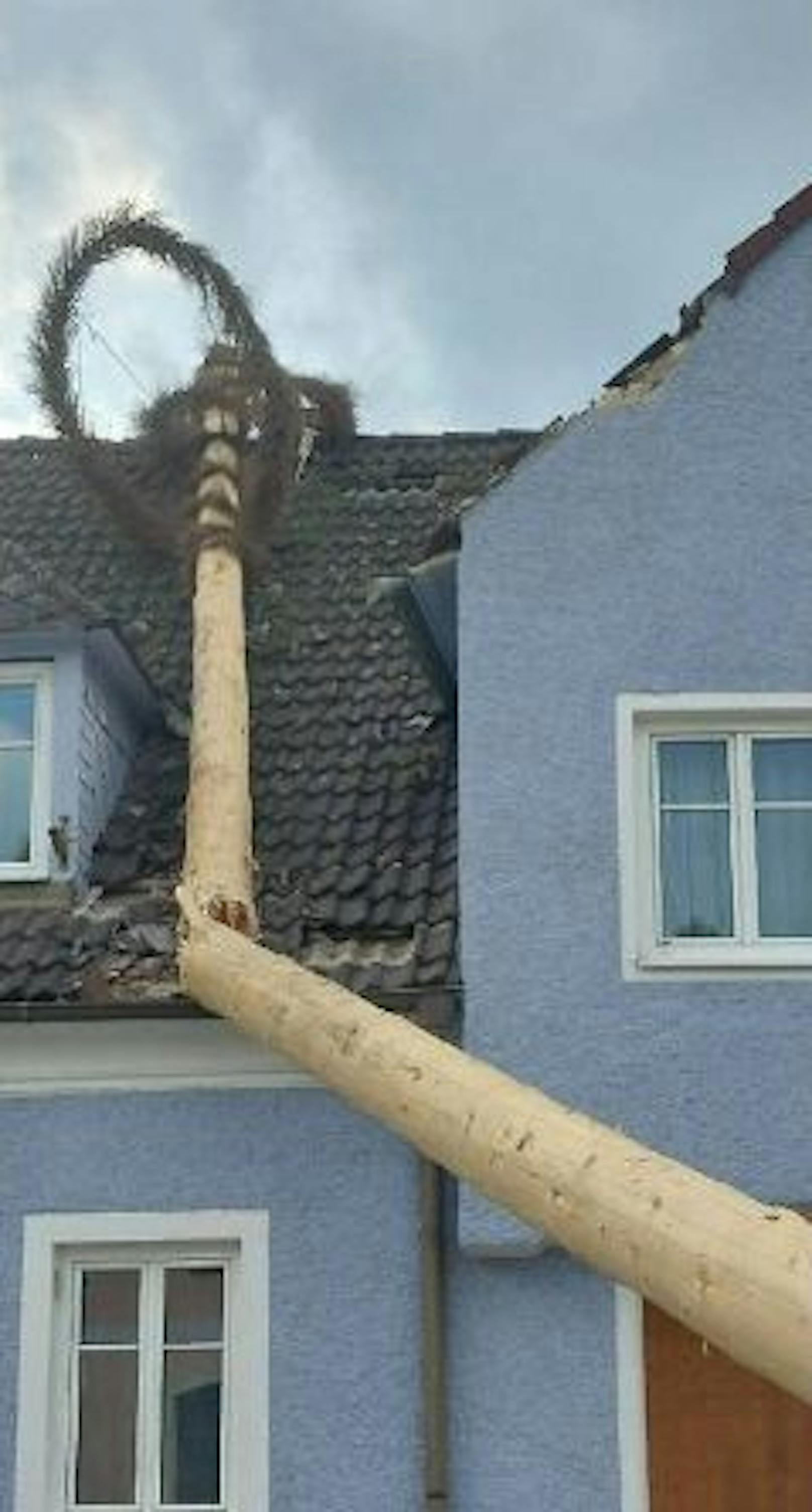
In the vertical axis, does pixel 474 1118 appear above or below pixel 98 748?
below

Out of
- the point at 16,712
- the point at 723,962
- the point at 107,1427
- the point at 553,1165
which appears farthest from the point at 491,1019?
the point at 16,712

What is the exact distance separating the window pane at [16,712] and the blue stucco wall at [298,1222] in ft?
7.77

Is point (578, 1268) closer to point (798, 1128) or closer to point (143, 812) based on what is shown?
point (798, 1128)

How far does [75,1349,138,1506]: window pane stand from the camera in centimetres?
1083

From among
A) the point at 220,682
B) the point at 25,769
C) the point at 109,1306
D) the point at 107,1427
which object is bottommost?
the point at 107,1427

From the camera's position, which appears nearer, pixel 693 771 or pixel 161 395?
pixel 693 771

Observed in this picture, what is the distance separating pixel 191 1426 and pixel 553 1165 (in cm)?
371

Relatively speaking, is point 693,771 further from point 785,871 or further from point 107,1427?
point 107,1427

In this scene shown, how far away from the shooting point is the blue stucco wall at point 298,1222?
10.6 metres

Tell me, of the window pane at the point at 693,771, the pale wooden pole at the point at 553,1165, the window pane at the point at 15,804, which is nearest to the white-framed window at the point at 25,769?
the window pane at the point at 15,804

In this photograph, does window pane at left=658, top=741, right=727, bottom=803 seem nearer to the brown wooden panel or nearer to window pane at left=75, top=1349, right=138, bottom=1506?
the brown wooden panel

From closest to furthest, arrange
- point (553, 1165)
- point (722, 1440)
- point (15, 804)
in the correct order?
point (553, 1165)
point (722, 1440)
point (15, 804)

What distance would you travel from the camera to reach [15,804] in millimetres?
12508

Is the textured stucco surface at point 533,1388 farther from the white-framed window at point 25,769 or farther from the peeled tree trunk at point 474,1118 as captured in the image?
the white-framed window at point 25,769
